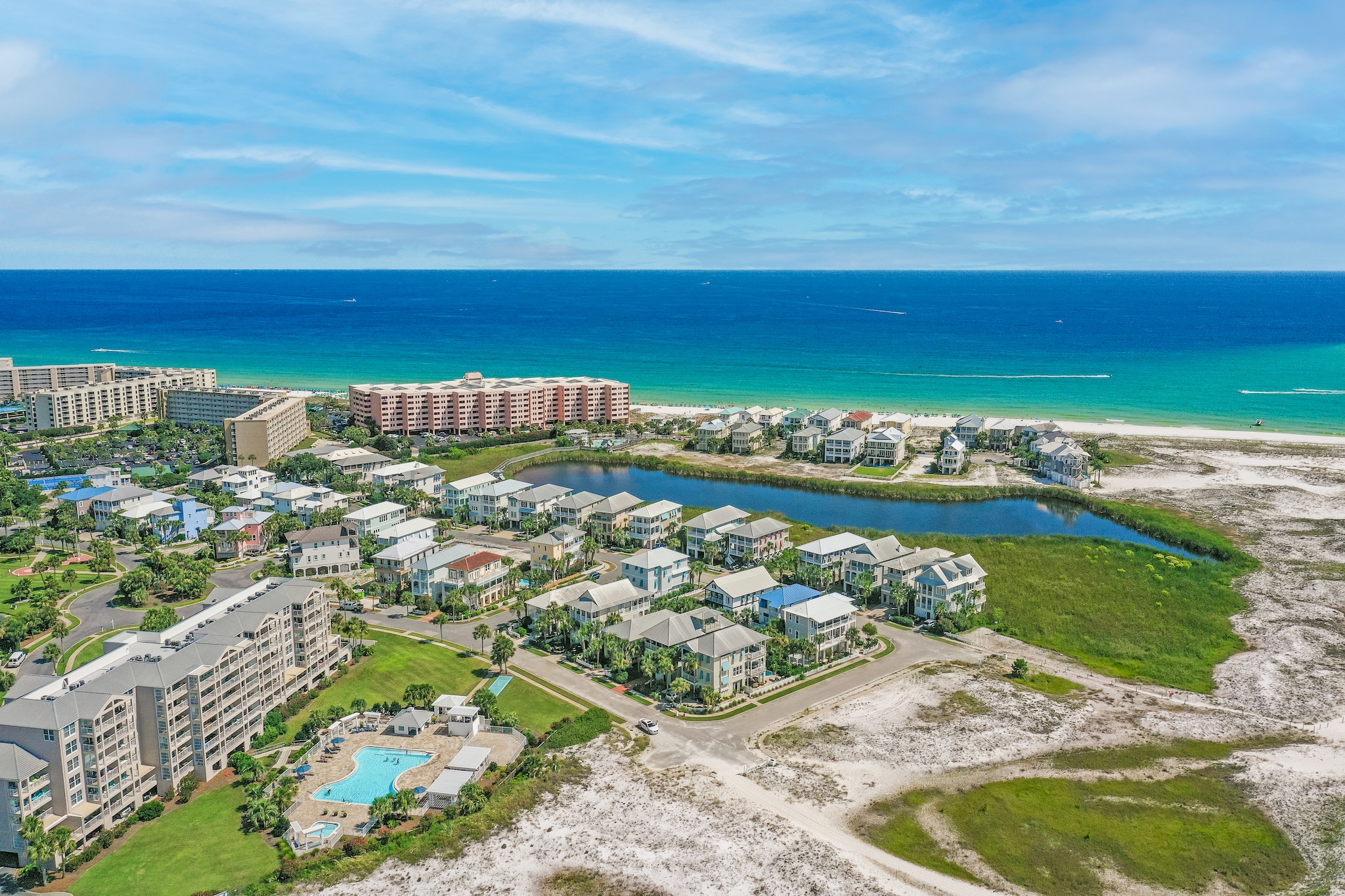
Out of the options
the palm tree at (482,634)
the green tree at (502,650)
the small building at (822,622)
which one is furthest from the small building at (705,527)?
the green tree at (502,650)

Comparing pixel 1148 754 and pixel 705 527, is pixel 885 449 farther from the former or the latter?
pixel 1148 754

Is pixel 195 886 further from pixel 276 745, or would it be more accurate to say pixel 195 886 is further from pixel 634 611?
pixel 634 611

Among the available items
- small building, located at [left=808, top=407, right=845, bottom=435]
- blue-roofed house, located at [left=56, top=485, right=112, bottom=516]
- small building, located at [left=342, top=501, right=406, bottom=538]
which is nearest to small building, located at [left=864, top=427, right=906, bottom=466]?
small building, located at [left=808, top=407, right=845, bottom=435]

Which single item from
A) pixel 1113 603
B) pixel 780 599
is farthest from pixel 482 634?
pixel 1113 603

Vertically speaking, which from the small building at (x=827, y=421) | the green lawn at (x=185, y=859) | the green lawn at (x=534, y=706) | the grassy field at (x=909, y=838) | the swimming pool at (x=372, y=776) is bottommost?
the green lawn at (x=185, y=859)

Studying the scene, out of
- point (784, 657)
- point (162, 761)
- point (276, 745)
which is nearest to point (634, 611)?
point (784, 657)

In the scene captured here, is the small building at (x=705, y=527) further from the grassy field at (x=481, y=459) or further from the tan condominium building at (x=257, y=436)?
the tan condominium building at (x=257, y=436)

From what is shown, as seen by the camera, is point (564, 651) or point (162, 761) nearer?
point (162, 761)

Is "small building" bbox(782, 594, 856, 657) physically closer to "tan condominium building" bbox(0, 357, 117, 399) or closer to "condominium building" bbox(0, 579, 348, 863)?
"condominium building" bbox(0, 579, 348, 863)
